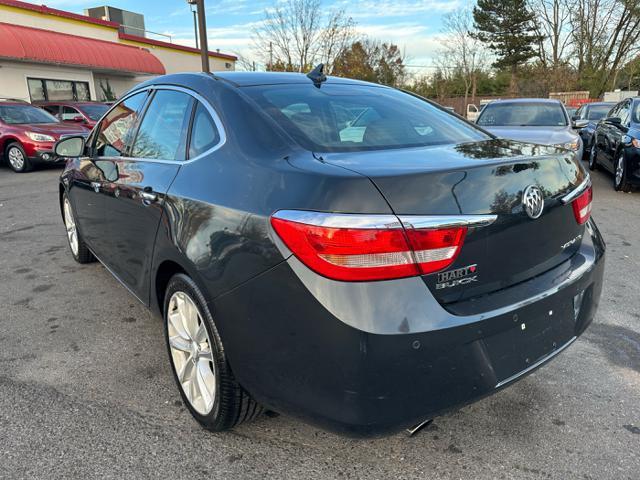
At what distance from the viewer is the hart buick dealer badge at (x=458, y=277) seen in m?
1.68

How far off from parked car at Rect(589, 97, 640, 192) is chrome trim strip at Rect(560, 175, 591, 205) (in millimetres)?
6364

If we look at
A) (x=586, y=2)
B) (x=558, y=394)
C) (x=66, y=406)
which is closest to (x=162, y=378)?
(x=66, y=406)

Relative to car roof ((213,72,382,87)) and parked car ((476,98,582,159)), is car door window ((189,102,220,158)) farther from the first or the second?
parked car ((476,98,582,159))

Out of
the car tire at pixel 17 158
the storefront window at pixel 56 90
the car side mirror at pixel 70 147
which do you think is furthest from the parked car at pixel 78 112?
the car side mirror at pixel 70 147

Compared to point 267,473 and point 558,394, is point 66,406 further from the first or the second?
point 558,394

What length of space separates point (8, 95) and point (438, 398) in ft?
74.4

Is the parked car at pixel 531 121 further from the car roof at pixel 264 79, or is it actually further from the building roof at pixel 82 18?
the building roof at pixel 82 18

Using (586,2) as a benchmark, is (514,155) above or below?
below

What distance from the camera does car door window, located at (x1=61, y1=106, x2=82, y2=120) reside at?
13.8m

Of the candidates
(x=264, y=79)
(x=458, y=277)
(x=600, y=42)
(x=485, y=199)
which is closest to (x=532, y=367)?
(x=458, y=277)

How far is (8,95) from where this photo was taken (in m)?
19.5

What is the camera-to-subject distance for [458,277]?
1.72 meters

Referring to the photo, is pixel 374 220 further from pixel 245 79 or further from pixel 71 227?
pixel 71 227

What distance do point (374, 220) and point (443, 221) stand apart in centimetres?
24
